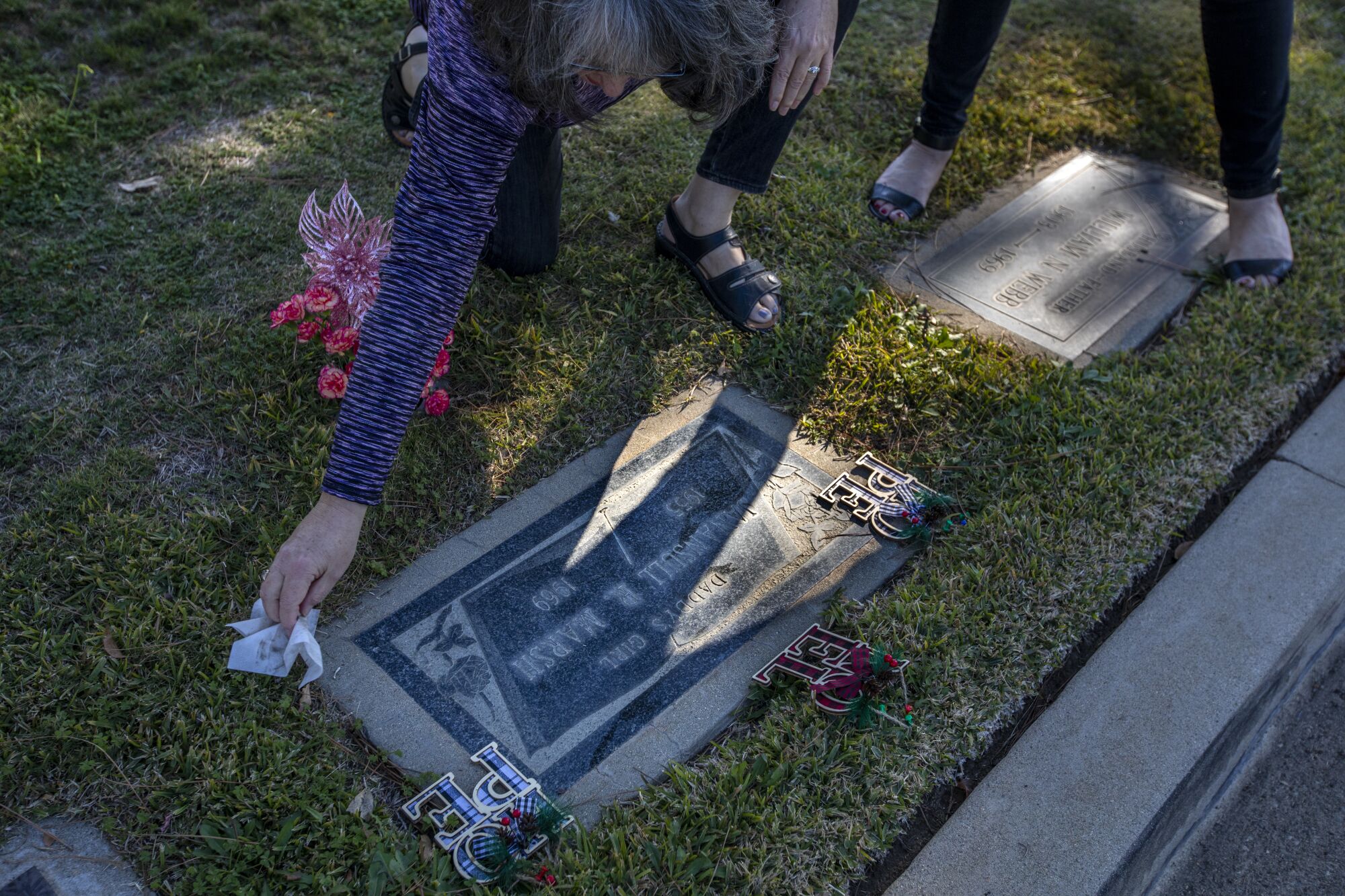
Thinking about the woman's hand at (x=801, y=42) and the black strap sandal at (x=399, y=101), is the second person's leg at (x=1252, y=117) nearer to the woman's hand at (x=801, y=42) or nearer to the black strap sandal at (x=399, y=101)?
the woman's hand at (x=801, y=42)

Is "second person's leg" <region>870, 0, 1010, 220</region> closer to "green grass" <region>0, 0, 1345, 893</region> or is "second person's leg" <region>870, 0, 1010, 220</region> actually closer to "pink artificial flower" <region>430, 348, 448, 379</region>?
"green grass" <region>0, 0, 1345, 893</region>

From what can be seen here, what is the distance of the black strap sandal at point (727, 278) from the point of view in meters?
2.60

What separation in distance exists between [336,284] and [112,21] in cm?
196

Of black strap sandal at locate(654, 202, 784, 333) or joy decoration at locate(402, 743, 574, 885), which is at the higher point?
black strap sandal at locate(654, 202, 784, 333)

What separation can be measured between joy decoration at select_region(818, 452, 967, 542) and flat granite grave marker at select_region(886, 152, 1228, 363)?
70 centimetres

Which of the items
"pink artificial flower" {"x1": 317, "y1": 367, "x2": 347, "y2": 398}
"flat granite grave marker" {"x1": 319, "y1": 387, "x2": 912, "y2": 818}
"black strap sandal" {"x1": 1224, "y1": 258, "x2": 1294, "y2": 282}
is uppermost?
"black strap sandal" {"x1": 1224, "y1": 258, "x2": 1294, "y2": 282}

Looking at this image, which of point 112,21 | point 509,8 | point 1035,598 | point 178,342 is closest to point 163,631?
point 178,342

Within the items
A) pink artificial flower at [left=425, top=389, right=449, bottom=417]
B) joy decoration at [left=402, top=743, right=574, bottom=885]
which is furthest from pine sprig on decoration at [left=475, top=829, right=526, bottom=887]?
pink artificial flower at [left=425, top=389, right=449, bottom=417]

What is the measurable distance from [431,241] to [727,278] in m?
1.07

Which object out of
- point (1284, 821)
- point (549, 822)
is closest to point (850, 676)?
point (549, 822)

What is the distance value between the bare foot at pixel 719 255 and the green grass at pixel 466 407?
0.21ft

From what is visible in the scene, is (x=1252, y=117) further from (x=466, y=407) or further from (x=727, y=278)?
(x=466, y=407)

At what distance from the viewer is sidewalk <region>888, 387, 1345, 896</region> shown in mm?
1668

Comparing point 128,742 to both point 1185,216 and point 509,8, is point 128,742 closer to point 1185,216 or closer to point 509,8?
point 509,8
